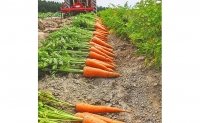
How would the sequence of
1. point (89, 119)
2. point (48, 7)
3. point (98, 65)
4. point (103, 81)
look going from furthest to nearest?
1. point (48, 7)
2. point (98, 65)
3. point (103, 81)
4. point (89, 119)

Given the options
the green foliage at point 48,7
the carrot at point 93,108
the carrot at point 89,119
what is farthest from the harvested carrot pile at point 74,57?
the green foliage at point 48,7

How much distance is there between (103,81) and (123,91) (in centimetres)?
37

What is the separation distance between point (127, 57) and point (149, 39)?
67 centimetres

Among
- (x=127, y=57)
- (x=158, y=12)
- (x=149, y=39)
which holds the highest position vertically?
(x=158, y=12)

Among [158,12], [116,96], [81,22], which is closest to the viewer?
[116,96]

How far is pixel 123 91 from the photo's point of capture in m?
2.80

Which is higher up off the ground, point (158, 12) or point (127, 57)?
point (158, 12)

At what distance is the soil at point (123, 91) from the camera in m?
2.39

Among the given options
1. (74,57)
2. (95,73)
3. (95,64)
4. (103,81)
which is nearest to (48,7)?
(74,57)

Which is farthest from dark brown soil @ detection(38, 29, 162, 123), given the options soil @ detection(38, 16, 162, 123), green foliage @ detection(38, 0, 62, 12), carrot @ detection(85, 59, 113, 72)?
green foliage @ detection(38, 0, 62, 12)

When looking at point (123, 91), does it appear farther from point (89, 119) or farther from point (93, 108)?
point (89, 119)
